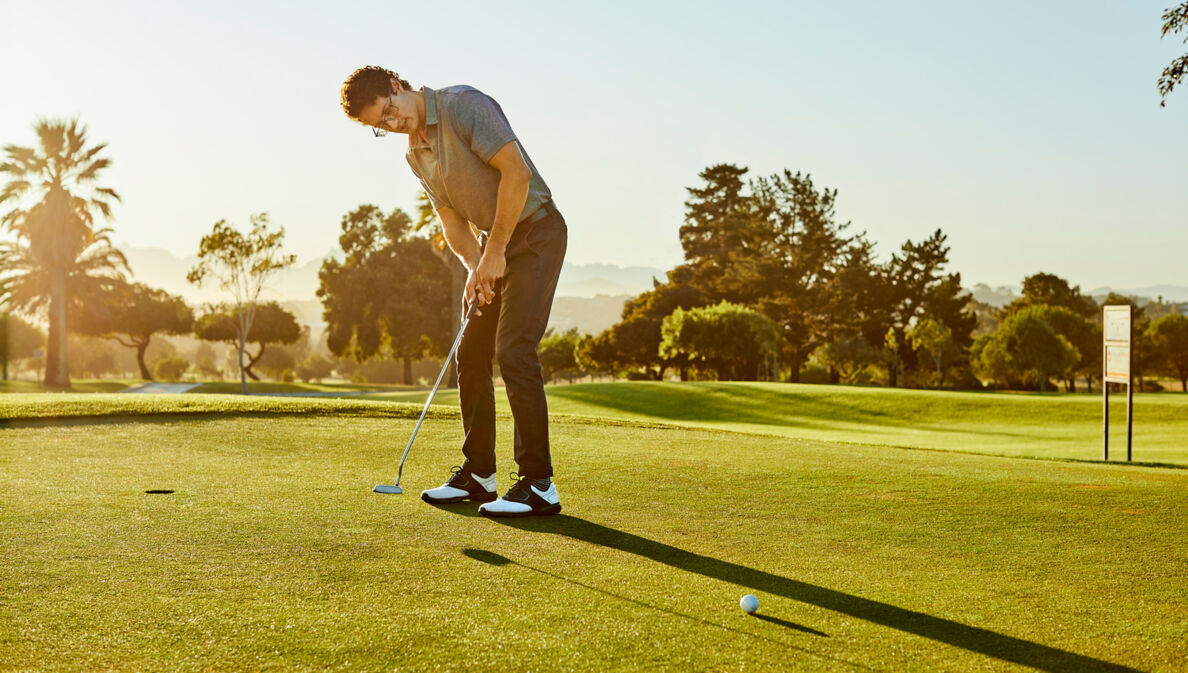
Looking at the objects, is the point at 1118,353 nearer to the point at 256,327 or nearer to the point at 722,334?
the point at 722,334

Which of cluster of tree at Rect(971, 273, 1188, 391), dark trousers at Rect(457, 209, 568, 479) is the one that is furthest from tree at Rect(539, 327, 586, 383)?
dark trousers at Rect(457, 209, 568, 479)

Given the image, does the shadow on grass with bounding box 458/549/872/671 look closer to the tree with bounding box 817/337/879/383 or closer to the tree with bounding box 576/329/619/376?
the tree with bounding box 576/329/619/376

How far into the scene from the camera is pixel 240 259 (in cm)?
5100

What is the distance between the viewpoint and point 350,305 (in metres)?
68.6

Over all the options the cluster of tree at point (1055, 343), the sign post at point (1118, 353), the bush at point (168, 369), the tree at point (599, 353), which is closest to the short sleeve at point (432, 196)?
the sign post at point (1118, 353)

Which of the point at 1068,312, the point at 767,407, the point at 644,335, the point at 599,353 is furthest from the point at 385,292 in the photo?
the point at 1068,312

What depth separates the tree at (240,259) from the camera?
50094 mm

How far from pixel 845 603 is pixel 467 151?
123 inches

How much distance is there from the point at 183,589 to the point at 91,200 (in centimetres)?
5570

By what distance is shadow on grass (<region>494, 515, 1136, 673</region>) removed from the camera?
104 inches

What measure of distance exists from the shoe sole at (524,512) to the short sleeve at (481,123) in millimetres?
1836

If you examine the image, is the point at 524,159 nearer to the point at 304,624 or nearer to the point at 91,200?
the point at 304,624

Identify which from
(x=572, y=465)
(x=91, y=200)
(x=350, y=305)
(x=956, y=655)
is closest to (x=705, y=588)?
(x=956, y=655)

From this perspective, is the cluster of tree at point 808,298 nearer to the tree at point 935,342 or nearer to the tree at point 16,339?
the tree at point 935,342
